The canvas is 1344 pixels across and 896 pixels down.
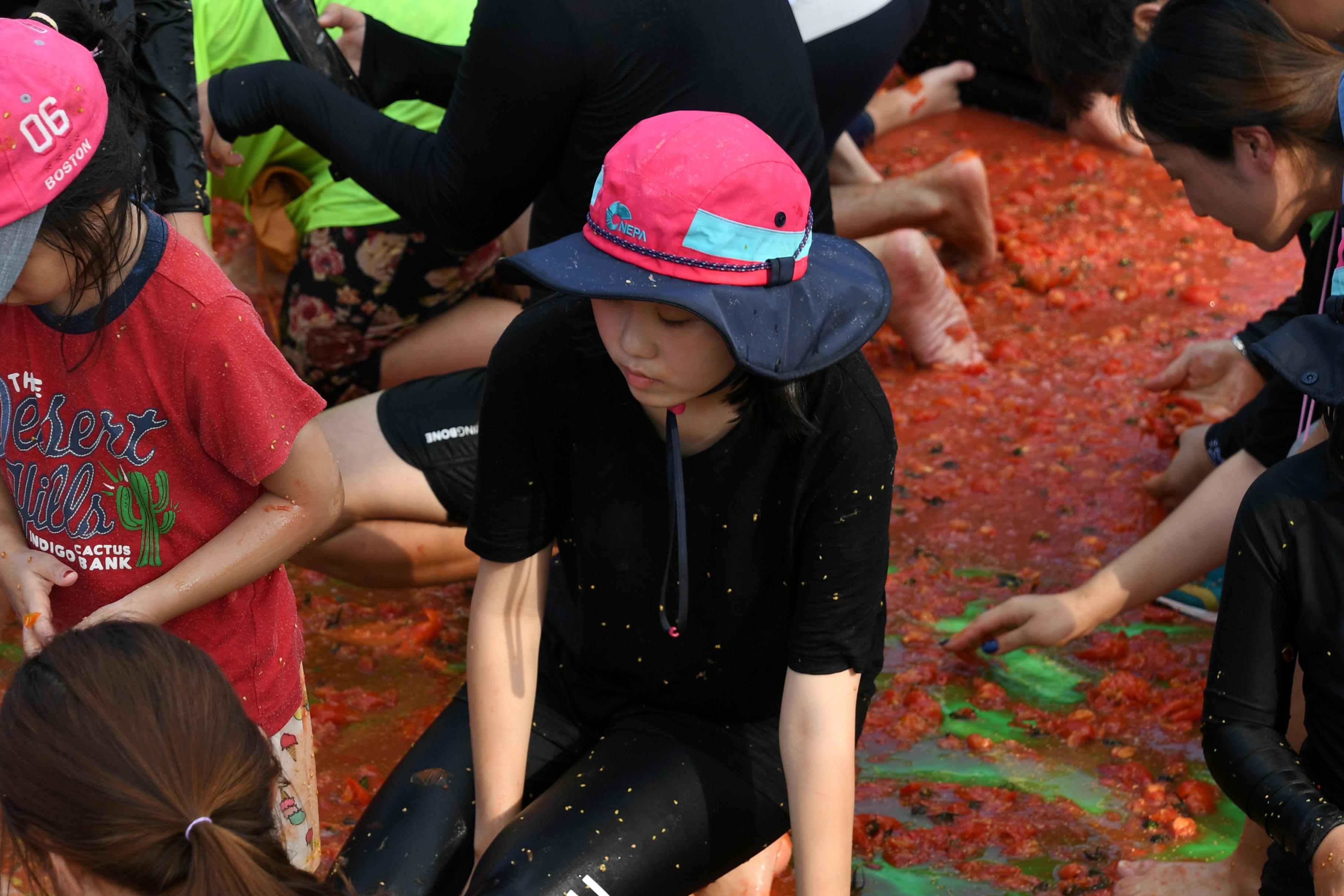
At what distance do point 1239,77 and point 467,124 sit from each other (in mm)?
1427

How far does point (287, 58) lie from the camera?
11.1 ft

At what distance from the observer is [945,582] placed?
3543mm

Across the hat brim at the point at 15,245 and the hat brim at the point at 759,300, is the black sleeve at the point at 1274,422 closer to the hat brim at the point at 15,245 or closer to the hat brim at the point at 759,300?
the hat brim at the point at 759,300

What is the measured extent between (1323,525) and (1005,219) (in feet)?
12.2

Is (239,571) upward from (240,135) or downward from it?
downward

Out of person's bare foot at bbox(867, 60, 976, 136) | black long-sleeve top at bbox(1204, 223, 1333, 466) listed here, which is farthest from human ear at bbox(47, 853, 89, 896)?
person's bare foot at bbox(867, 60, 976, 136)

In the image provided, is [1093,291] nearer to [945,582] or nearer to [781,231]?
[945,582]

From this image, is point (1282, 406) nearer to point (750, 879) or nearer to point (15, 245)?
point (750, 879)

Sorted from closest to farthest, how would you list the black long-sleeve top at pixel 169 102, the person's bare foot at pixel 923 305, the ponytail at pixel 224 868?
1. the ponytail at pixel 224 868
2. the black long-sleeve top at pixel 169 102
3. the person's bare foot at pixel 923 305

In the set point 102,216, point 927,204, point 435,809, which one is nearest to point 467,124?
point 102,216

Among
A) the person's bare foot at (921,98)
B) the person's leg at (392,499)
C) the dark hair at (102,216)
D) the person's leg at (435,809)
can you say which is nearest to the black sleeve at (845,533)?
the person's leg at (435,809)

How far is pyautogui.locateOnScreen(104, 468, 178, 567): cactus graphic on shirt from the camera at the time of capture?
2.00 m

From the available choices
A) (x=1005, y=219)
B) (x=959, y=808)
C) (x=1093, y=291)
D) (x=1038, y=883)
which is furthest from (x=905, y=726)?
(x=1005, y=219)

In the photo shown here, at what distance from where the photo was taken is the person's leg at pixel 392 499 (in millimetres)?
3057
